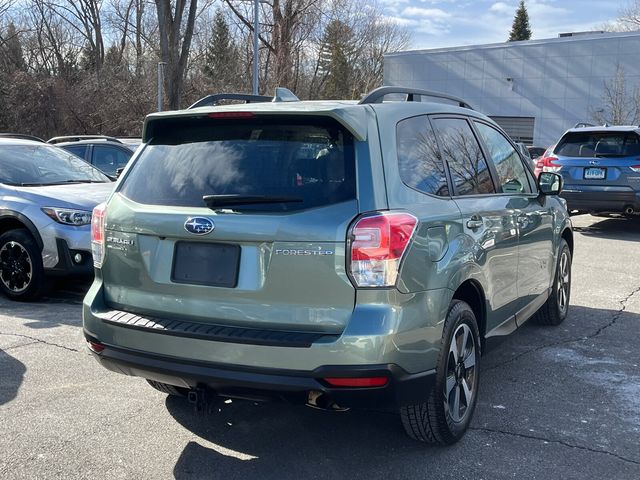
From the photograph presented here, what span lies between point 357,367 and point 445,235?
903 millimetres

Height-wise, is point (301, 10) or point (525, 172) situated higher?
point (301, 10)

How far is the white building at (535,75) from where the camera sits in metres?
34.2

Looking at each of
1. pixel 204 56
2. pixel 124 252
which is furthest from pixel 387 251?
pixel 204 56

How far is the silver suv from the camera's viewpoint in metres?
6.66

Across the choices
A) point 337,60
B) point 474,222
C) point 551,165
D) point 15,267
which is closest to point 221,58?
point 337,60

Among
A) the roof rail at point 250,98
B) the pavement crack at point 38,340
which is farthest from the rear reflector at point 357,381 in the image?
the pavement crack at point 38,340

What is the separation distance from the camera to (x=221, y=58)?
43.2m

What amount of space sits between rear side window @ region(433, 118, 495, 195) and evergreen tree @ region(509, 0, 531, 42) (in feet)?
231

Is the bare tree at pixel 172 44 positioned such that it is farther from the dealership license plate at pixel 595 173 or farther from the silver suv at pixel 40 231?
the silver suv at pixel 40 231

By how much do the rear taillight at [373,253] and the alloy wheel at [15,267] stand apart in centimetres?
484

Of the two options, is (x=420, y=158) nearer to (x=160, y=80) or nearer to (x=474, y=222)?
(x=474, y=222)

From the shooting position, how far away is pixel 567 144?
12062 mm

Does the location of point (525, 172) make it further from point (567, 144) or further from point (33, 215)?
point (567, 144)

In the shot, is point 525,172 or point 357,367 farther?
point 525,172
